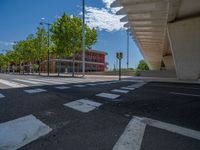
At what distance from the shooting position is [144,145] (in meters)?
2.75

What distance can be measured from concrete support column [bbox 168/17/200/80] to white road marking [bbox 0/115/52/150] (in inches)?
681

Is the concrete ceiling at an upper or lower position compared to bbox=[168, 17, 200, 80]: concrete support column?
upper

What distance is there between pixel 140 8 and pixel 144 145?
13.3 meters

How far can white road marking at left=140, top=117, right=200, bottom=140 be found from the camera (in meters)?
3.25

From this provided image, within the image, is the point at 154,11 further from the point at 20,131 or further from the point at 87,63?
the point at 87,63

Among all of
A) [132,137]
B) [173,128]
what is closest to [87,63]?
[173,128]

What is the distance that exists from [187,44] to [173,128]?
16838 millimetres

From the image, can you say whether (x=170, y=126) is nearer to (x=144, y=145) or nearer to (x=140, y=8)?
(x=144, y=145)

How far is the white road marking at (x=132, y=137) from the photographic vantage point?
2.71 meters

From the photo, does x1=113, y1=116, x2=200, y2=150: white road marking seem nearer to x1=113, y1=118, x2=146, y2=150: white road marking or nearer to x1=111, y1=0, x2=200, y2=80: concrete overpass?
x1=113, y1=118, x2=146, y2=150: white road marking

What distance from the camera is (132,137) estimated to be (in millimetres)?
3057

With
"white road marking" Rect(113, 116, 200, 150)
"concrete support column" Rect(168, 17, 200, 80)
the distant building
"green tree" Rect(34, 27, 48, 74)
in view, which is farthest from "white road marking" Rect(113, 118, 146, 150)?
the distant building

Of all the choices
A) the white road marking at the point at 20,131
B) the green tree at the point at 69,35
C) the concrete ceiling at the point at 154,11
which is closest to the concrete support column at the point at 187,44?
the concrete ceiling at the point at 154,11

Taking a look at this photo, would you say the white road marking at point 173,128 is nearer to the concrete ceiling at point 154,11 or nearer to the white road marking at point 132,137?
the white road marking at point 132,137
